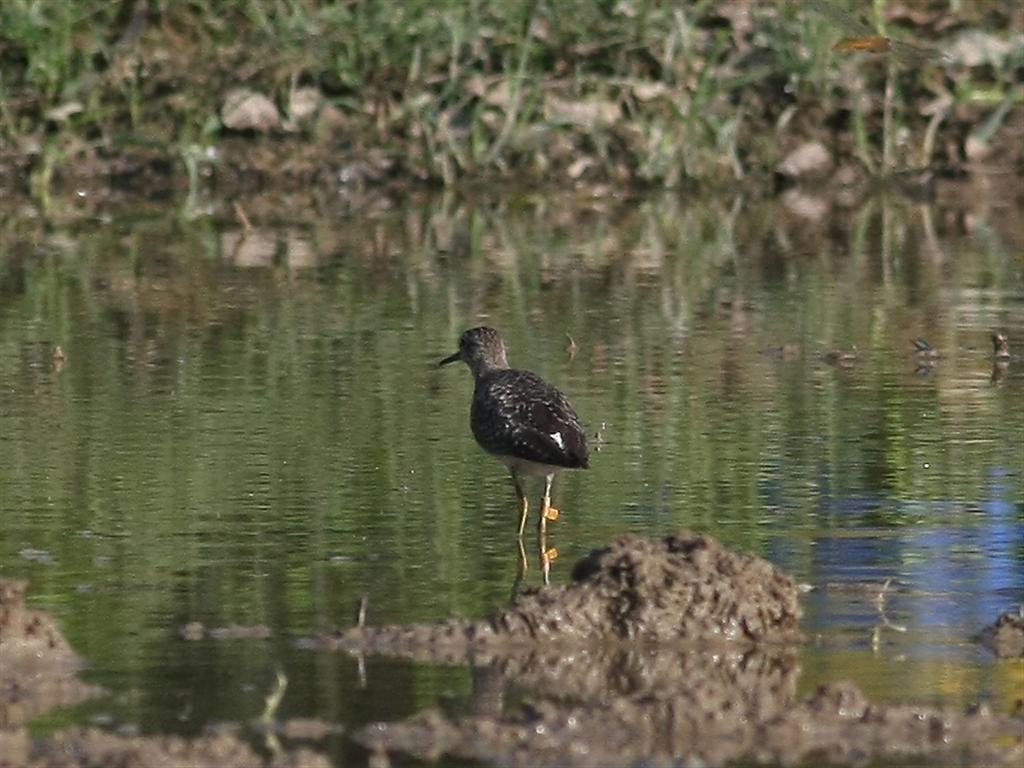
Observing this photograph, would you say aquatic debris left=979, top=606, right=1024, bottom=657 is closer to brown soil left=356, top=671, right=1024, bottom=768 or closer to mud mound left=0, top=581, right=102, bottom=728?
brown soil left=356, top=671, right=1024, bottom=768

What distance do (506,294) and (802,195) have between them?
287 inches

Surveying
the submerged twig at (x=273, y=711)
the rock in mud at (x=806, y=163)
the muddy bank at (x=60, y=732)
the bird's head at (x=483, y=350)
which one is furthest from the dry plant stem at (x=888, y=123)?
the submerged twig at (x=273, y=711)

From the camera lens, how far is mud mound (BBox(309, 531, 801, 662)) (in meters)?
7.30

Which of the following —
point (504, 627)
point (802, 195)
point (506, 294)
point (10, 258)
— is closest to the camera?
point (504, 627)

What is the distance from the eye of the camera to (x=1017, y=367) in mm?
12906

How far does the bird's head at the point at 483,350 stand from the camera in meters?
10.8

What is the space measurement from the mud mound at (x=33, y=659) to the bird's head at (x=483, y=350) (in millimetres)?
3724

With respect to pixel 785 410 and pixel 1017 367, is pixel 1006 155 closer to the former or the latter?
pixel 1017 367

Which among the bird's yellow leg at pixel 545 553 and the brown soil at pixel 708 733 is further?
the bird's yellow leg at pixel 545 553

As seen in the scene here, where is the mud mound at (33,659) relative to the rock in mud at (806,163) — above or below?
below

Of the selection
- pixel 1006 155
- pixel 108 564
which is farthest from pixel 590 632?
pixel 1006 155

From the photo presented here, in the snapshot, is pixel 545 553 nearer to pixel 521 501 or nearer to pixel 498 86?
pixel 521 501

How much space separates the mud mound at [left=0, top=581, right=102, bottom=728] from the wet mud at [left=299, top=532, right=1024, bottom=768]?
27.3 inches

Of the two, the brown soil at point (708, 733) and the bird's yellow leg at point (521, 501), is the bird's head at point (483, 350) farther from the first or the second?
the brown soil at point (708, 733)
